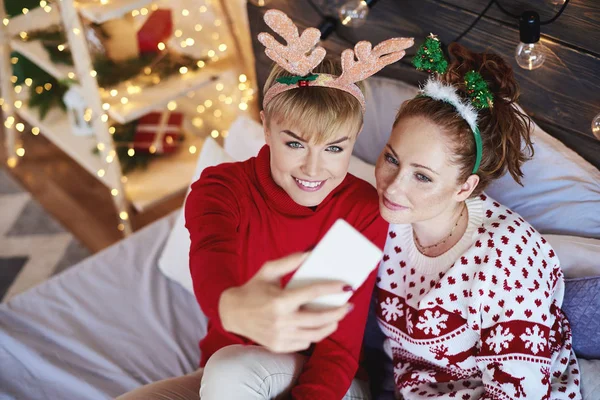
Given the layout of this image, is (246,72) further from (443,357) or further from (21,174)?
(443,357)

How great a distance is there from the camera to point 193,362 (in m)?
1.68

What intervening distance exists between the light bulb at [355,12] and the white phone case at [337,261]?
100cm

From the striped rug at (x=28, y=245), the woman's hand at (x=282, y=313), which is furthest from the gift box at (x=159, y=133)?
the woman's hand at (x=282, y=313)

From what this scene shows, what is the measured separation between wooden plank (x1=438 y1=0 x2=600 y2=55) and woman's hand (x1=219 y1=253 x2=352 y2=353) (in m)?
0.93

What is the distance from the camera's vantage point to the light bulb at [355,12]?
1.63 metres

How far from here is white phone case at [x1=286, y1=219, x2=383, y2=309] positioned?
0.78m

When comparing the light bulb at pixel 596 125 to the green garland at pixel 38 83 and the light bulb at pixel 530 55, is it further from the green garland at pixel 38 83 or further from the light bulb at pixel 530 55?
the green garland at pixel 38 83

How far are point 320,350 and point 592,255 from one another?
64 cm

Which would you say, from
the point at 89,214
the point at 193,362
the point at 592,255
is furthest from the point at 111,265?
the point at 592,255

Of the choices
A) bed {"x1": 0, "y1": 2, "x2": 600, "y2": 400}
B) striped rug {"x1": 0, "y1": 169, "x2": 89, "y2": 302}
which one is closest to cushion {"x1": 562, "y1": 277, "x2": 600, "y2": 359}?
bed {"x1": 0, "y1": 2, "x2": 600, "y2": 400}

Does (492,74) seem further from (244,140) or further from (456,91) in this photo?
(244,140)

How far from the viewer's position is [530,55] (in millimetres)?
1368

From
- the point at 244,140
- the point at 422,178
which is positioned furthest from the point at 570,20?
the point at 244,140

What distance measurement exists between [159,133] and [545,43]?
180cm
